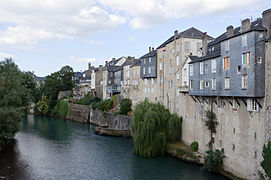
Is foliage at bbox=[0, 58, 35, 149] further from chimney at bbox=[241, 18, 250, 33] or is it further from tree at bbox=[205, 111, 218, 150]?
chimney at bbox=[241, 18, 250, 33]

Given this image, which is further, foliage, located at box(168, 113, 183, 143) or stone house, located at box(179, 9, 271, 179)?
foliage, located at box(168, 113, 183, 143)

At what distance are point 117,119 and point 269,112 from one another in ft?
123

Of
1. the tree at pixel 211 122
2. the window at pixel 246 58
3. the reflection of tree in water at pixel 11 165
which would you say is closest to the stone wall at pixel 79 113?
the reflection of tree in water at pixel 11 165

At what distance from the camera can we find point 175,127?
36375 mm

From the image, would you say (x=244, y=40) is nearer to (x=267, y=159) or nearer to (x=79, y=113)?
(x=267, y=159)

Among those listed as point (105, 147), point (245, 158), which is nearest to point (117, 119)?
point (105, 147)

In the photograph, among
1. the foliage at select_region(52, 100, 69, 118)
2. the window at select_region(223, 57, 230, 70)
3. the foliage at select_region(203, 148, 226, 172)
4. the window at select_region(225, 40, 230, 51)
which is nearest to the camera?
the window at select_region(225, 40, 230, 51)

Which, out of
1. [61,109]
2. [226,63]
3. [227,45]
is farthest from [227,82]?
[61,109]

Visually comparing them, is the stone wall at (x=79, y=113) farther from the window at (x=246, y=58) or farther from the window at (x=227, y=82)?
the window at (x=246, y=58)

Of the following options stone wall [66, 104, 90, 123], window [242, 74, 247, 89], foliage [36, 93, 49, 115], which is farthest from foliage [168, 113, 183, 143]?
foliage [36, 93, 49, 115]

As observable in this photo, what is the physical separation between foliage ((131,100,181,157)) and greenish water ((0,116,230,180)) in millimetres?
1183

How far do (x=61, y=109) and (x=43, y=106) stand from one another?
9394 millimetres

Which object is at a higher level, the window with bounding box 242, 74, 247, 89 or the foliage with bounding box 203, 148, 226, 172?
the window with bounding box 242, 74, 247, 89

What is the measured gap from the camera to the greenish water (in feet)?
90.1
